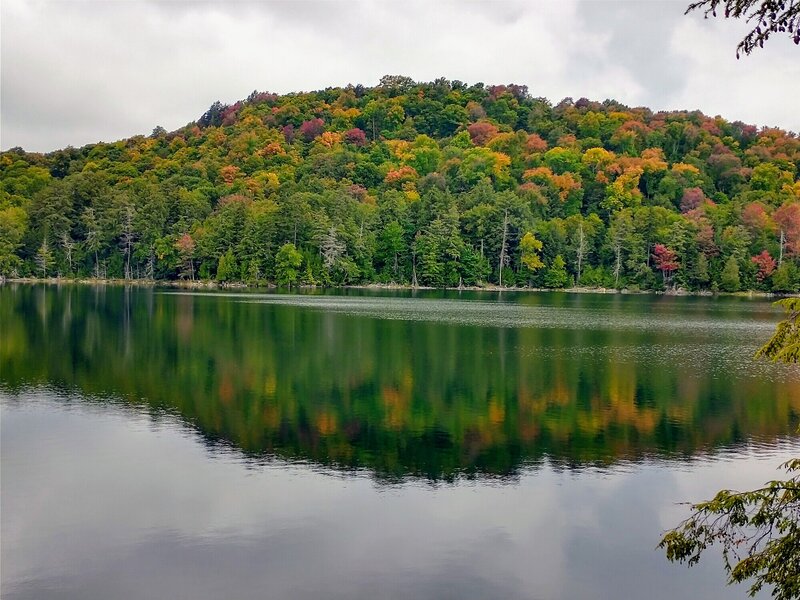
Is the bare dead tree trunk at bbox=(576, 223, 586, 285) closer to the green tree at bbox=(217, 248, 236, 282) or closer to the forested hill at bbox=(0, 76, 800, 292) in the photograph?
the forested hill at bbox=(0, 76, 800, 292)

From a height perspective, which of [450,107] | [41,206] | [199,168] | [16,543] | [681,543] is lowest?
[16,543]

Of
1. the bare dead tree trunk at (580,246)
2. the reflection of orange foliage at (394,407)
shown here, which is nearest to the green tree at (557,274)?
the bare dead tree trunk at (580,246)

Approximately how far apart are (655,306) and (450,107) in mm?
94049

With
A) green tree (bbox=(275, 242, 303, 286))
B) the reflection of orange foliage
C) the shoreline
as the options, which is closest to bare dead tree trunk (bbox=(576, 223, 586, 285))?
the shoreline

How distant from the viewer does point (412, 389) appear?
24406 millimetres

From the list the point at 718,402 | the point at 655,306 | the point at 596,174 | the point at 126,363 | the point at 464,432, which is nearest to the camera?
the point at 464,432

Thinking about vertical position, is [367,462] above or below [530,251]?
below

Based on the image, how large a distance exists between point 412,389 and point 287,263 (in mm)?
65061

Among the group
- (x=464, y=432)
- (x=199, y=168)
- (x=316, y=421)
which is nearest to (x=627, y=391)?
(x=464, y=432)

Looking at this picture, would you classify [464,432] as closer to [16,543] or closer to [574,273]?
[16,543]

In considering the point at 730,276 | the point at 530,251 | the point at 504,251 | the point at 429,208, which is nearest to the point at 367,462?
the point at 730,276

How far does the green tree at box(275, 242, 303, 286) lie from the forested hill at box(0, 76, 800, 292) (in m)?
0.13

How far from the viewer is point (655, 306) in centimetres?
6588

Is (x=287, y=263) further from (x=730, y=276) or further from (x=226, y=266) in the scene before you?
(x=730, y=276)
